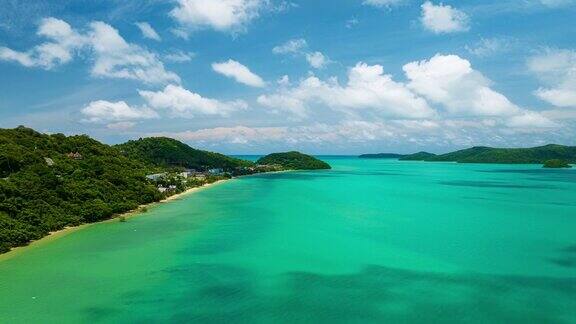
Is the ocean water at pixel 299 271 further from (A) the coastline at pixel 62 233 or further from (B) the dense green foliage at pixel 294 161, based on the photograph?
(B) the dense green foliage at pixel 294 161

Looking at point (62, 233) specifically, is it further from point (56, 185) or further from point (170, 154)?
point (170, 154)

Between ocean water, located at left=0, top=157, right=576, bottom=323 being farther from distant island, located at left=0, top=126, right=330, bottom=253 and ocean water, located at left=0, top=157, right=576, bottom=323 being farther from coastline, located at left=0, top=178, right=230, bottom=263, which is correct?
distant island, located at left=0, top=126, right=330, bottom=253

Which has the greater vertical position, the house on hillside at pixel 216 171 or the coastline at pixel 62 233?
the house on hillside at pixel 216 171

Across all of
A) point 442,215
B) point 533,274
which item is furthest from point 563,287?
point 442,215

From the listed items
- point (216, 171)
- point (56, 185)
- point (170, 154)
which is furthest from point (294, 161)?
point (56, 185)

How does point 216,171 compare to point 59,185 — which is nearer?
point 59,185

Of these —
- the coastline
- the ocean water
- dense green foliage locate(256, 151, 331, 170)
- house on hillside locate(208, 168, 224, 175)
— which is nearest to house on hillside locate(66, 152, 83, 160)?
the coastline

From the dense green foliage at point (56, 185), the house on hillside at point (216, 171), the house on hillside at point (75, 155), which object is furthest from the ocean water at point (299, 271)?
the house on hillside at point (216, 171)
